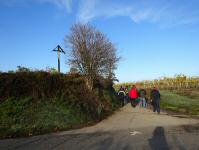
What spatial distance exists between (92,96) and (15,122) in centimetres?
734

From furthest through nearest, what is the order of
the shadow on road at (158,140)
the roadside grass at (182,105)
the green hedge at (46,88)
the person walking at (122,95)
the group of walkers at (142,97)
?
1. the person walking at (122,95)
2. the roadside grass at (182,105)
3. the group of walkers at (142,97)
4. the green hedge at (46,88)
5. the shadow on road at (158,140)

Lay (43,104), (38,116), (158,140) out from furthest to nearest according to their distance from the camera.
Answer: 1. (43,104)
2. (38,116)
3. (158,140)

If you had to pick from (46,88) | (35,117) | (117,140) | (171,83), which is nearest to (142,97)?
(46,88)

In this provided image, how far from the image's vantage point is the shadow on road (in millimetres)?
10091

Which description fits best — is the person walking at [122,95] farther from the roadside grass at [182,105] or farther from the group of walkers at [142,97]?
the roadside grass at [182,105]

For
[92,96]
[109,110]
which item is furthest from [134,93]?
[92,96]

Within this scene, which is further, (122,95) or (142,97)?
(122,95)

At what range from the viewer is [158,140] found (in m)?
11.3

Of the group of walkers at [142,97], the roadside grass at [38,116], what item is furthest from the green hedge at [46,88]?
the group of walkers at [142,97]

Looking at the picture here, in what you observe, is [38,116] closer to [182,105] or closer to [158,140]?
[158,140]

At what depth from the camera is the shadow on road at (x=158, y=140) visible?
1009cm

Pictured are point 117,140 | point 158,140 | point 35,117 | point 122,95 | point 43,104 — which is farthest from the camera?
point 122,95

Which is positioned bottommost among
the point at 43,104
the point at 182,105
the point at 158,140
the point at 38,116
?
the point at 158,140

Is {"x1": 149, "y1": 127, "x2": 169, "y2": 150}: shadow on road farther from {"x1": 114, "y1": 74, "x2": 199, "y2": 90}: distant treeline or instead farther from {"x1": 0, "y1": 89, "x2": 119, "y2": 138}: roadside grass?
{"x1": 114, "y1": 74, "x2": 199, "y2": 90}: distant treeline
